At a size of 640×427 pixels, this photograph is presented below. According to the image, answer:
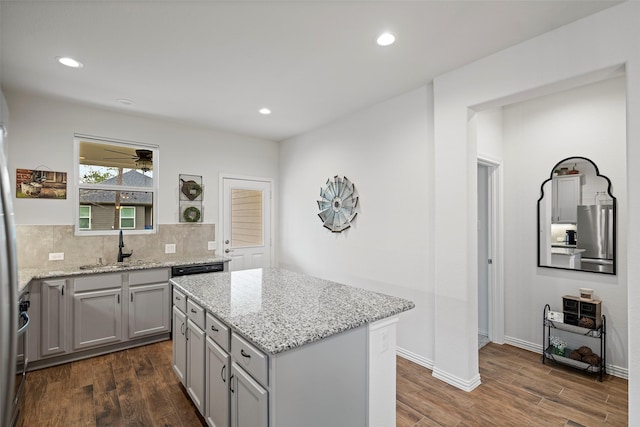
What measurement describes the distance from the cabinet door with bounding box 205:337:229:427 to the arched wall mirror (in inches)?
132

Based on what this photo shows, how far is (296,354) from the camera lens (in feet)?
4.83

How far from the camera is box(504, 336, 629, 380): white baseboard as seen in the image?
2775 mm

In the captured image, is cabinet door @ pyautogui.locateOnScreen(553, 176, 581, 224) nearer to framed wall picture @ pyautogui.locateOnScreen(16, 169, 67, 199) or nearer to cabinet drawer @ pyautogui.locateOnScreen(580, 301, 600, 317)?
cabinet drawer @ pyautogui.locateOnScreen(580, 301, 600, 317)

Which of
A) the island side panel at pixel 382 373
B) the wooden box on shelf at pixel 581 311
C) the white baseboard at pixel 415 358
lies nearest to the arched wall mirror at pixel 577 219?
the wooden box on shelf at pixel 581 311

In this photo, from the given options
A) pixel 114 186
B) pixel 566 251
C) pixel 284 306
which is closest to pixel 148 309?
pixel 114 186

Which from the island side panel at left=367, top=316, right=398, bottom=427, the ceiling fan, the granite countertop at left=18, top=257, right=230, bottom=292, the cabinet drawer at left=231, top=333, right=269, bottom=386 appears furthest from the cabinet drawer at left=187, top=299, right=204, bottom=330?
the ceiling fan

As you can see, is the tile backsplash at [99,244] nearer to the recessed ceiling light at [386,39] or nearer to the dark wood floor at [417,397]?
the dark wood floor at [417,397]

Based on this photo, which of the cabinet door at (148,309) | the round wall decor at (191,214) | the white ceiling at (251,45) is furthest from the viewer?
the round wall decor at (191,214)

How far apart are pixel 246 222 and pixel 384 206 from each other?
249 centimetres

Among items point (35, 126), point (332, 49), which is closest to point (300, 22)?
point (332, 49)

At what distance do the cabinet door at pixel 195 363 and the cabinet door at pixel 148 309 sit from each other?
1.55 meters

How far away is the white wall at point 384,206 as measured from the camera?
3.10 metres

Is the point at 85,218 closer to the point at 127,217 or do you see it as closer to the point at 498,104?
the point at 127,217

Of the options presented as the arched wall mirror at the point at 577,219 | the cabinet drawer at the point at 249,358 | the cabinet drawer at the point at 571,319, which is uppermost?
the arched wall mirror at the point at 577,219
